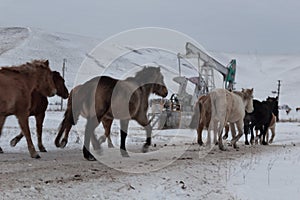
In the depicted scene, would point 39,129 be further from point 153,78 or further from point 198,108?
point 198,108

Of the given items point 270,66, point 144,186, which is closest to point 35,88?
point 144,186

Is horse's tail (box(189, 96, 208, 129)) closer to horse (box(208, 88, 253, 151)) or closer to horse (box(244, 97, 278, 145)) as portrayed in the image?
horse (box(208, 88, 253, 151))

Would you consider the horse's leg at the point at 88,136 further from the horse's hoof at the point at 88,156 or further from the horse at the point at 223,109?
the horse at the point at 223,109

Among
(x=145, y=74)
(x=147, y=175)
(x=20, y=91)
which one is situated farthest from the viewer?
(x=145, y=74)

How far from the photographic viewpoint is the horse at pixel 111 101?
1033cm

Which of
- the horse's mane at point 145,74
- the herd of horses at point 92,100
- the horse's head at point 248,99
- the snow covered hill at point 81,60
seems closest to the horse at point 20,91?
the herd of horses at point 92,100

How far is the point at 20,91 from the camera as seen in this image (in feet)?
34.1

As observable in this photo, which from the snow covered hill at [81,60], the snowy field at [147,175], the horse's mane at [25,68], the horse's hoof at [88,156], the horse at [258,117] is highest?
the snow covered hill at [81,60]

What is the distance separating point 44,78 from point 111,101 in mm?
2123

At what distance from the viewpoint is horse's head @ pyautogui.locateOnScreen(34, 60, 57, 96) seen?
11.4 meters

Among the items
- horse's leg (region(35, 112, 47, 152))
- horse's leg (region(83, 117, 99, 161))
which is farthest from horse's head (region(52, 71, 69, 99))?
horse's leg (region(83, 117, 99, 161))

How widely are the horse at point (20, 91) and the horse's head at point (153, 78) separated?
2644 mm

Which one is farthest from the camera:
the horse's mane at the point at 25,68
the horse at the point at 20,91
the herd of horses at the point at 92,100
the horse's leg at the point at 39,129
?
the horse's leg at the point at 39,129

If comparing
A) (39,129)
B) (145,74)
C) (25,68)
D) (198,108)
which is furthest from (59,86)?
(198,108)
